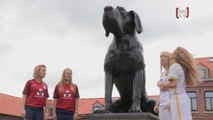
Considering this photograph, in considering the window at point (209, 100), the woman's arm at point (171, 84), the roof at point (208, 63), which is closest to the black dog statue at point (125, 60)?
the woman's arm at point (171, 84)

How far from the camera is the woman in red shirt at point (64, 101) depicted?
520cm

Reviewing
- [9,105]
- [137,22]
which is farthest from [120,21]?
[9,105]

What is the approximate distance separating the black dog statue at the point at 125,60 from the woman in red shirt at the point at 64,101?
49cm

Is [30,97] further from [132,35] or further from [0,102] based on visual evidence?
[0,102]

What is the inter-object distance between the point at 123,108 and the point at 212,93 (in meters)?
28.1

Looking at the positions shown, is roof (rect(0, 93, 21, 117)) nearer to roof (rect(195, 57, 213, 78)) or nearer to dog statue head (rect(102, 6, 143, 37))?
roof (rect(195, 57, 213, 78))

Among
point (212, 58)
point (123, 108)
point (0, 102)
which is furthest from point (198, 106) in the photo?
point (123, 108)

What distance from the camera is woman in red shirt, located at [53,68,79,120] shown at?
5.20 m

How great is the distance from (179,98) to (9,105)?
3632cm

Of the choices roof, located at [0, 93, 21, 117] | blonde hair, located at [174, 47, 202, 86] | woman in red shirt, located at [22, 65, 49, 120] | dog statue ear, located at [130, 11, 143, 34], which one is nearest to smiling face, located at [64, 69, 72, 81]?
woman in red shirt, located at [22, 65, 49, 120]

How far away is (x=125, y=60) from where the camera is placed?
5.38 metres

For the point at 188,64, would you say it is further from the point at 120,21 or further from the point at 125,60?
the point at 120,21

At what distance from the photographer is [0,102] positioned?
37.9 meters

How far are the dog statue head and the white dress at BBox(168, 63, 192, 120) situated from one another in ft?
4.29
